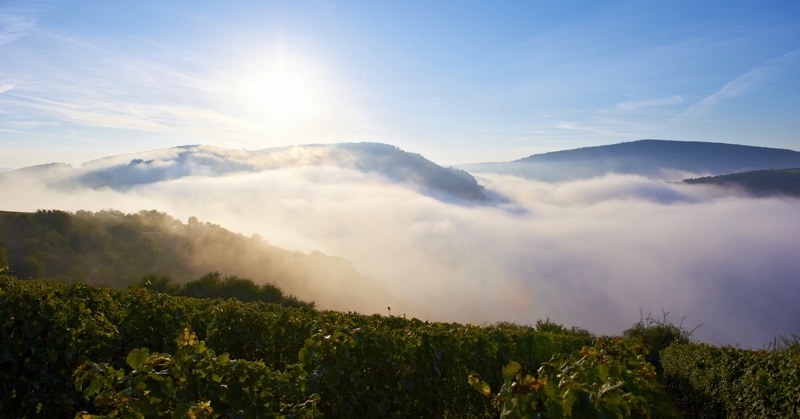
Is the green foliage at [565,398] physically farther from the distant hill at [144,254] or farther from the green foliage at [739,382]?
the distant hill at [144,254]

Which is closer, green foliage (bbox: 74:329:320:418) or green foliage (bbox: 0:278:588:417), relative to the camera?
green foliage (bbox: 74:329:320:418)

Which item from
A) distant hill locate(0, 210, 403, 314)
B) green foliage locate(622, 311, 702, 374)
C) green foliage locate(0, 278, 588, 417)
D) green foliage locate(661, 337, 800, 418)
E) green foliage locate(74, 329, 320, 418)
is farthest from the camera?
distant hill locate(0, 210, 403, 314)

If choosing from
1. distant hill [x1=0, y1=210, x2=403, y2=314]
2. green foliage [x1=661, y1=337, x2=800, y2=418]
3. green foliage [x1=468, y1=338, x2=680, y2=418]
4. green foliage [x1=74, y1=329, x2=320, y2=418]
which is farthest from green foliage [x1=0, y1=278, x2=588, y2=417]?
distant hill [x1=0, y1=210, x2=403, y2=314]

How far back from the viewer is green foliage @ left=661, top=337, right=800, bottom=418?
1061 centimetres

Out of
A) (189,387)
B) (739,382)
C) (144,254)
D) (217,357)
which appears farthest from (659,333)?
(144,254)

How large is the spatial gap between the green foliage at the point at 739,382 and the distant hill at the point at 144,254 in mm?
40454

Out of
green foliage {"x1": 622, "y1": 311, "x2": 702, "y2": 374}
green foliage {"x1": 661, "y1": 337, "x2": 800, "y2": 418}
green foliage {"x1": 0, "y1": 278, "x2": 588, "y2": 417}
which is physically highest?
green foliage {"x1": 0, "y1": 278, "x2": 588, "y2": 417}

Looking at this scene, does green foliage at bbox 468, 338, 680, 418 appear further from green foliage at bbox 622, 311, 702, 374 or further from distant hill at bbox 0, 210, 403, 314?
distant hill at bbox 0, 210, 403, 314

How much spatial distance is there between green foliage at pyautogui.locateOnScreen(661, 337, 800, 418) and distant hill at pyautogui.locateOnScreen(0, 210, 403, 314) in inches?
1593

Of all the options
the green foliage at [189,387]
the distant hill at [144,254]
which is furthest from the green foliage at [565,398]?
the distant hill at [144,254]

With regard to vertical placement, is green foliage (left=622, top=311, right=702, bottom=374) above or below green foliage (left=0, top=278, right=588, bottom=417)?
below

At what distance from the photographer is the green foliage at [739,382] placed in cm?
1061

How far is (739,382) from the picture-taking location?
12.9m

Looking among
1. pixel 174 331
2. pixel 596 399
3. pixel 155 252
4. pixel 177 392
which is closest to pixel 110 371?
pixel 177 392
